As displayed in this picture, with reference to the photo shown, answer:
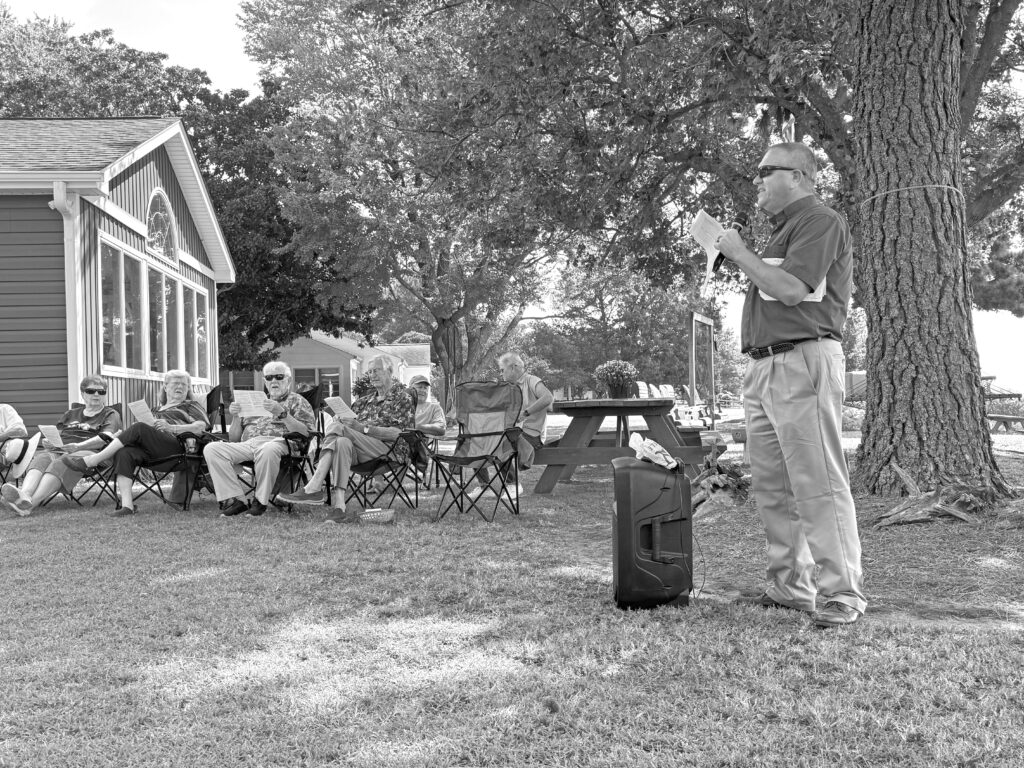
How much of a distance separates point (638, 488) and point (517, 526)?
249cm

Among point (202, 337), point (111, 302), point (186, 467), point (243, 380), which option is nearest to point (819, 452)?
point (186, 467)

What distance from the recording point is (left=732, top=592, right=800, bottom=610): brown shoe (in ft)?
11.0

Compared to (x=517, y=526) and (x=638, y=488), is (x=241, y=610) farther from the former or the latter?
(x=517, y=526)

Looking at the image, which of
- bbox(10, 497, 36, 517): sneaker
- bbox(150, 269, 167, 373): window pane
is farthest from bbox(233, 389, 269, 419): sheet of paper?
bbox(150, 269, 167, 373): window pane

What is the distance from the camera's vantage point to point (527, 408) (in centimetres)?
718

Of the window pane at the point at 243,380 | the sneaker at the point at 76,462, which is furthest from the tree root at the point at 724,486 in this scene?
the window pane at the point at 243,380

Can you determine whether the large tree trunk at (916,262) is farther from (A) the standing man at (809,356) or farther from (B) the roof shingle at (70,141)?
(B) the roof shingle at (70,141)

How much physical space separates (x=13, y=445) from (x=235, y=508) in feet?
7.72

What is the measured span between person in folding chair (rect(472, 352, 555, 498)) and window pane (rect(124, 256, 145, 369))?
538 cm

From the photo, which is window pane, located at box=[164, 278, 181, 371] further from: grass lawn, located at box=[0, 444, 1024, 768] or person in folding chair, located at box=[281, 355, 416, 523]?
grass lawn, located at box=[0, 444, 1024, 768]

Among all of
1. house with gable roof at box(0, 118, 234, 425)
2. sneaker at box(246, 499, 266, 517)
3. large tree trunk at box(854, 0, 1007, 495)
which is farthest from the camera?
house with gable roof at box(0, 118, 234, 425)

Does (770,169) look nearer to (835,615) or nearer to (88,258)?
(835,615)

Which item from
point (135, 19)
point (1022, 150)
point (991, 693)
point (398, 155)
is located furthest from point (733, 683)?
point (135, 19)

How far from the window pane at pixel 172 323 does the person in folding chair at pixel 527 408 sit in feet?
22.4
